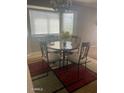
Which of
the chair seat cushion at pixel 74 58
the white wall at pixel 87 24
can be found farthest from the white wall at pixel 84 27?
the chair seat cushion at pixel 74 58

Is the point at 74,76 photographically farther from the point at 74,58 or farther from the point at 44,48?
the point at 44,48

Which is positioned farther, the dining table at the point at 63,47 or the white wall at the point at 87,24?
the dining table at the point at 63,47

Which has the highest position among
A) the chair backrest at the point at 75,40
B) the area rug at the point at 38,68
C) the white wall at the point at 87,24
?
the white wall at the point at 87,24

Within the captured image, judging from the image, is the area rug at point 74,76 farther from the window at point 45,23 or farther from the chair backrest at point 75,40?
the window at point 45,23

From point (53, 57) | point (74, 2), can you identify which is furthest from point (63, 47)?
point (74, 2)

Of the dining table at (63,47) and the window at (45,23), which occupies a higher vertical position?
the window at (45,23)
